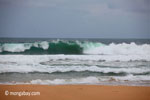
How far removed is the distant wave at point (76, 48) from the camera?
4.78m

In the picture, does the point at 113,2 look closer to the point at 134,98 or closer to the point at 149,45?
the point at 149,45

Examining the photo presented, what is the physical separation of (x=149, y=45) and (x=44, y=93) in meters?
2.11

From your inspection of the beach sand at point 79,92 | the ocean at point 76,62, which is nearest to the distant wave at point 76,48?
the ocean at point 76,62

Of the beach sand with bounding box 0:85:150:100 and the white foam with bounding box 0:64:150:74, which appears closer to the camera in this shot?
the beach sand with bounding box 0:85:150:100

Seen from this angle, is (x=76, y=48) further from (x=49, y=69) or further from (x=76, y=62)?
(x=49, y=69)

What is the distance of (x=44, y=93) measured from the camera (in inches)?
164

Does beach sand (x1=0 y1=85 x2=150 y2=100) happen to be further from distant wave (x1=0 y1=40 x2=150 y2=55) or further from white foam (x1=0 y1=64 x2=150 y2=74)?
distant wave (x1=0 y1=40 x2=150 y2=55)

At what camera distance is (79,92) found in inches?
165

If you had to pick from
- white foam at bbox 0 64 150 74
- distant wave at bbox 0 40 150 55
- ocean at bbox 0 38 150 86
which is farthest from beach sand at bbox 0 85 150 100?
distant wave at bbox 0 40 150 55

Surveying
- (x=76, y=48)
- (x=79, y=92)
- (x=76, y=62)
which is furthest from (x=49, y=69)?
(x=79, y=92)

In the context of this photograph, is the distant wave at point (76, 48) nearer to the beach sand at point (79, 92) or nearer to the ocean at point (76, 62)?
Result: the ocean at point (76, 62)

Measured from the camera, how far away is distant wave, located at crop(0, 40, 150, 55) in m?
4.78

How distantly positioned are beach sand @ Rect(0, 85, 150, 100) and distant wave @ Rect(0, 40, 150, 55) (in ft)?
2.70

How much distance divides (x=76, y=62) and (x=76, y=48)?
349 mm
